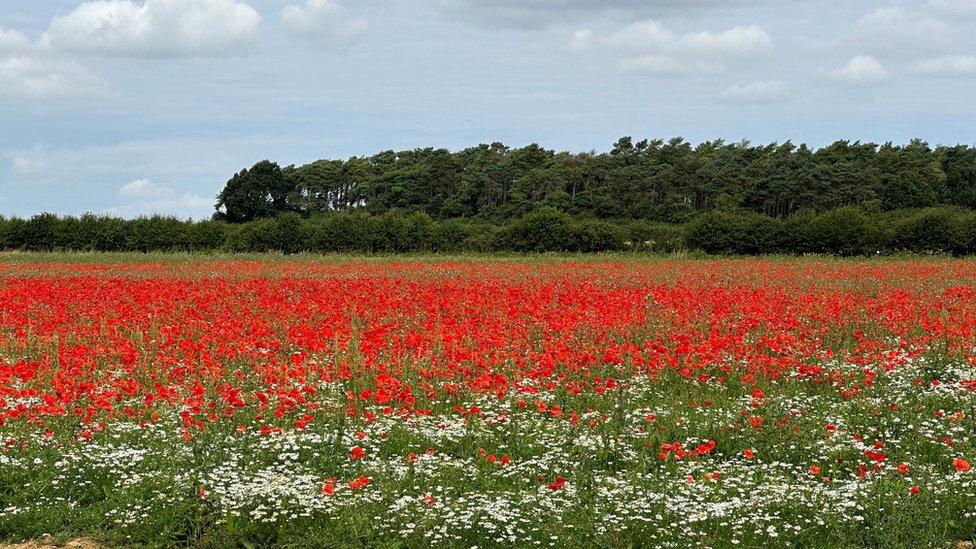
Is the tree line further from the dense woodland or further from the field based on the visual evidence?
the field

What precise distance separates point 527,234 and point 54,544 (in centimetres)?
5893

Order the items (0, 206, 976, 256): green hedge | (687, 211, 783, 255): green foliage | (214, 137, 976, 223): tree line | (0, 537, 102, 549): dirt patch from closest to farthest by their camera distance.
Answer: (0, 537, 102, 549): dirt patch < (0, 206, 976, 256): green hedge < (687, 211, 783, 255): green foliage < (214, 137, 976, 223): tree line

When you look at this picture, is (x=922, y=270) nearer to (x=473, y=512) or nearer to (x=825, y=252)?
(x=825, y=252)

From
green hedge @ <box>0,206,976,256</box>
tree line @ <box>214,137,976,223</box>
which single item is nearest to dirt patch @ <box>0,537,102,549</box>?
green hedge @ <box>0,206,976,256</box>

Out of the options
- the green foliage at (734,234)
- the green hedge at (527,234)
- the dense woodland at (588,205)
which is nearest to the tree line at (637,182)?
the dense woodland at (588,205)

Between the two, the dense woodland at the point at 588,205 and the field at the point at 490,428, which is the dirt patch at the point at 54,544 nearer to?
the field at the point at 490,428

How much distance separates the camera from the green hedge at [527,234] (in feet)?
189

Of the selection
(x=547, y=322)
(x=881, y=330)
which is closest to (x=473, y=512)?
(x=547, y=322)

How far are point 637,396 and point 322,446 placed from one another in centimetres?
462

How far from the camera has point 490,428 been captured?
10836 millimetres

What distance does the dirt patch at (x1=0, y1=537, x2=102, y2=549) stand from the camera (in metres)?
7.91

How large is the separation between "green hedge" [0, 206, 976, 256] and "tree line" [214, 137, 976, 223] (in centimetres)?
2367

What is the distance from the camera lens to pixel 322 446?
983 cm

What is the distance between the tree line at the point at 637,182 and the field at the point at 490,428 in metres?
76.0
